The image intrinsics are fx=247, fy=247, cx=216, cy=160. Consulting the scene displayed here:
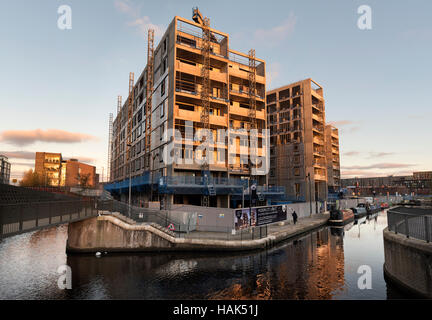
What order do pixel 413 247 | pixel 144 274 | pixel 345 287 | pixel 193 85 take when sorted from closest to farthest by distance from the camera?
pixel 413 247 < pixel 345 287 < pixel 144 274 < pixel 193 85

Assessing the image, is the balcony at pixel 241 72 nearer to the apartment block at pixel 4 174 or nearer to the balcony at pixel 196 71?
the balcony at pixel 196 71

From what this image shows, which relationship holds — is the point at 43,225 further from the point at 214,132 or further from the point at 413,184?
the point at 413,184

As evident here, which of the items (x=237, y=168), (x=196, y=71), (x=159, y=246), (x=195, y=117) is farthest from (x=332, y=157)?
(x=159, y=246)

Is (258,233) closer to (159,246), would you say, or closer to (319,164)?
(159,246)

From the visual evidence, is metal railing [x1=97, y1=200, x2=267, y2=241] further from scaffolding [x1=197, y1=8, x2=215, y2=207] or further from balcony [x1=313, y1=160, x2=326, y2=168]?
balcony [x1=313, y1=160, x2=326, y2=168]

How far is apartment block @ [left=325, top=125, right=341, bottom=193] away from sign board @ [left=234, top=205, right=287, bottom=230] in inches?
2496

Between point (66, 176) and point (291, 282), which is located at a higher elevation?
point (66, 176)

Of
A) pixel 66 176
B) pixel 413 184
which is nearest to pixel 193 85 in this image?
pixel 66 176

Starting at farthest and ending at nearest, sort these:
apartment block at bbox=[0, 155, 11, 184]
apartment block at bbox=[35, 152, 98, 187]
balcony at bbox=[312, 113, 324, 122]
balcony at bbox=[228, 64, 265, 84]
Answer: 1. apartment block at bbox=[35, 152, 98, 187]
2. balcony at bbox=[312, 113, 324, 122]
3. balcony at bbox=[228, 64, 265, 84]
4. apartment block at bbox=[0, 155, 11, 184]

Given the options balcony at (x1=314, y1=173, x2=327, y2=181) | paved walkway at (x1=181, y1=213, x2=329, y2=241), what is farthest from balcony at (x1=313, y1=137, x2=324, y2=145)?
paved walkway at (x1=181, y1=213, x2=329, y2=241)

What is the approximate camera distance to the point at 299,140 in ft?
247

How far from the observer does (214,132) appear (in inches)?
1870

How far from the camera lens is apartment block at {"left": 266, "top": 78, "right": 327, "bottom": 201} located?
2869 inches

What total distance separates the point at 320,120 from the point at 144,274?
7622 cm
